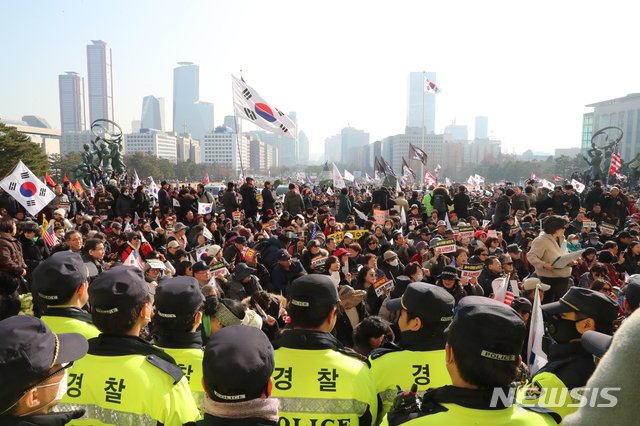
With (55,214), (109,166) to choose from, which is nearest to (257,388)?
(55,214)

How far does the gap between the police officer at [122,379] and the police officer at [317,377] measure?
53 centimetres

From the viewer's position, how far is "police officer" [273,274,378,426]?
254 cm

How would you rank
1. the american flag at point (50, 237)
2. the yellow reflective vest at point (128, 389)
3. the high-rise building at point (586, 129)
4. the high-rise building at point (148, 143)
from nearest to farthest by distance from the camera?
the yellow reflective vest at point (128, 389) < the american flag at point (50, 237) < the high-rise building at point (586, 129) < the high-rise building at point (148, 143)

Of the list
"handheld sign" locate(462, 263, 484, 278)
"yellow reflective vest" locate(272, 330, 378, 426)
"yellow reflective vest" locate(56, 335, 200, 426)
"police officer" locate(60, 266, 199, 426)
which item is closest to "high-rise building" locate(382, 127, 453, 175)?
"handheld sign" locate(462, 263, 484, 278)

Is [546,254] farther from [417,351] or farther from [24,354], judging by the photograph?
[24,354]

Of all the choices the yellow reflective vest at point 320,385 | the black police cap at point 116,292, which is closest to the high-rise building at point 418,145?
the yellow reflective vest at point 320,385

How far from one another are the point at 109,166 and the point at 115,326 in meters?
35.0

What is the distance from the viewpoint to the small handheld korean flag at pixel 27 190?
9.93 m

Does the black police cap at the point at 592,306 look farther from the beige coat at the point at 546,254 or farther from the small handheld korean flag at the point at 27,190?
the small handheld korean flag at the point at 27,190

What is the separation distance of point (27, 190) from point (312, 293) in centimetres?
968

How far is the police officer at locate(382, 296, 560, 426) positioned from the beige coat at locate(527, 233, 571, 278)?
510 centimetres

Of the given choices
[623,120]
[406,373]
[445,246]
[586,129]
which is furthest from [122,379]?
[586,129]

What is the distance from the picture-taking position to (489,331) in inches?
73.2

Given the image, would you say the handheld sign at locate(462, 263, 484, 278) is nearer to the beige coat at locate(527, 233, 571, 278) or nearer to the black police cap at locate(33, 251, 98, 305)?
the beige coat at locate(527, 233, 571, 278)
